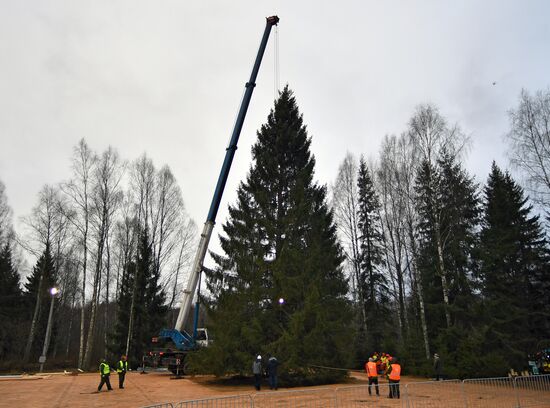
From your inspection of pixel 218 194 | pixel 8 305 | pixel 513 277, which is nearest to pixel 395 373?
pixel 218 194

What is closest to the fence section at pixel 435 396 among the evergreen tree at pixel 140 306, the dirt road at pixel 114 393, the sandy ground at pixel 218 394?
the sandy ground at pixel 218 394

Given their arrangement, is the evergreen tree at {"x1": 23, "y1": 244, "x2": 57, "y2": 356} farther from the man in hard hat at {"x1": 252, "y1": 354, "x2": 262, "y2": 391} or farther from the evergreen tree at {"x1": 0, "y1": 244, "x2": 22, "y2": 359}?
the man in hard hat at {"x1": 252, "y1": 354, "x2": 262, "y2": 391}

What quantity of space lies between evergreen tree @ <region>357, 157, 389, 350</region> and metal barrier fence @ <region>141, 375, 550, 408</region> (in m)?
15.2

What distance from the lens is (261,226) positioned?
18141 millimetres

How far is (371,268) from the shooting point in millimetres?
30297

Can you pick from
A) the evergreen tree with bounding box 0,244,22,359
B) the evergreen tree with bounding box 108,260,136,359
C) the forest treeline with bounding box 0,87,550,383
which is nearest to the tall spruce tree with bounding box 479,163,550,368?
the forest treeline with bounding box 0,87,550,383

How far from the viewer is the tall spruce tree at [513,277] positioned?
19.2m

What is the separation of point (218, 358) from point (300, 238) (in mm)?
7013

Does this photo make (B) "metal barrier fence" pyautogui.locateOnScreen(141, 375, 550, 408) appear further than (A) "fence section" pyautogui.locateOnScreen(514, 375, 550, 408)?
No

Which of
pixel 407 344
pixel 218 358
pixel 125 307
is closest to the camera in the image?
pixel 218 358

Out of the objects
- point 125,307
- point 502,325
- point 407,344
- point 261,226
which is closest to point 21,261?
point 125,307

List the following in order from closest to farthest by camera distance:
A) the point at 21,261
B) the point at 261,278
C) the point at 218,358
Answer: the point at 218,358
the point at 261,278
the point at 21,261

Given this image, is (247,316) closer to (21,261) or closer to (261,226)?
(261,226)

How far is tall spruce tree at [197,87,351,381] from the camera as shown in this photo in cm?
1523
